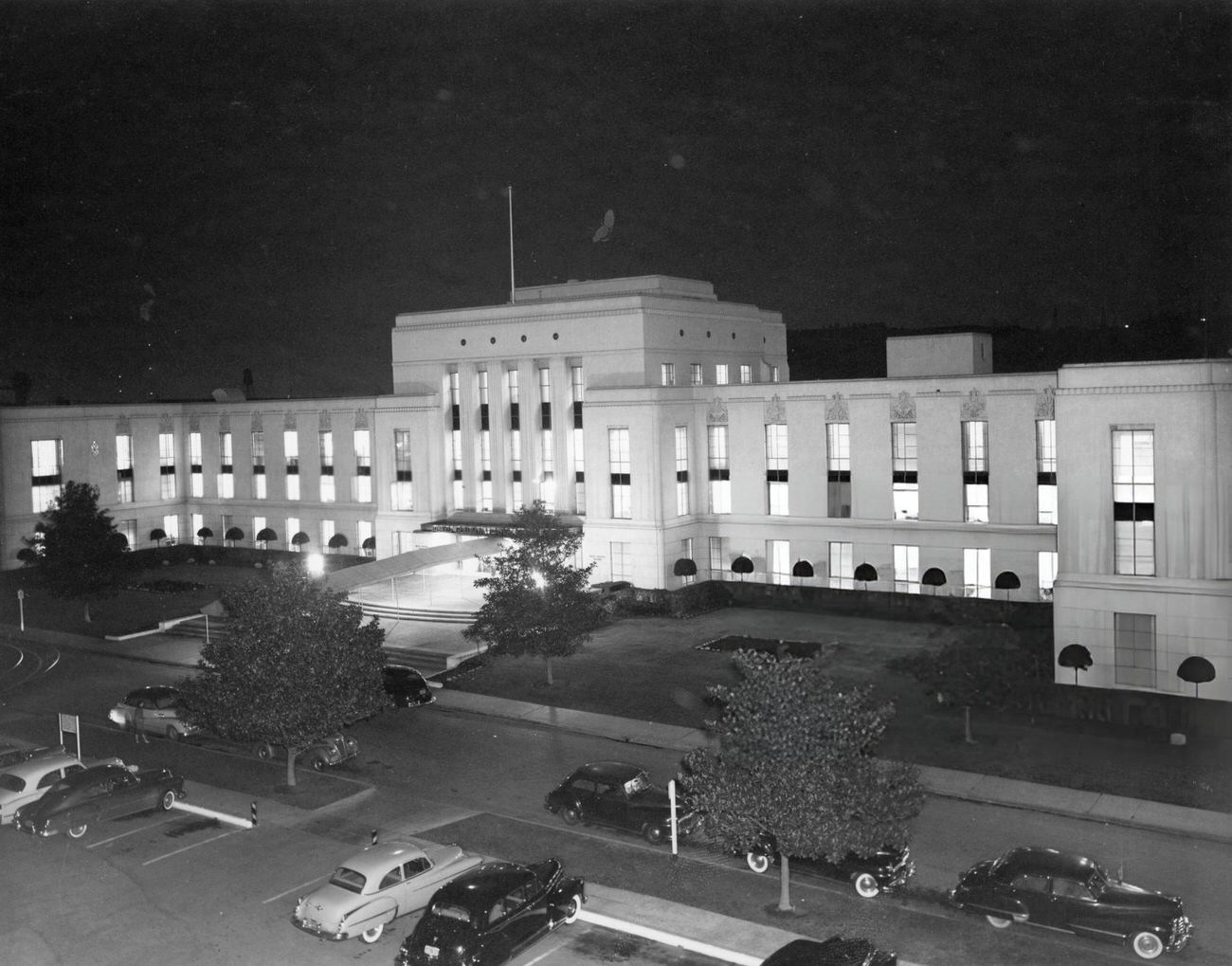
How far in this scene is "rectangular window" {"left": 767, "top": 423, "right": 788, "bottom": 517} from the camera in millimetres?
53094

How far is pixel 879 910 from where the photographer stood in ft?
72.6

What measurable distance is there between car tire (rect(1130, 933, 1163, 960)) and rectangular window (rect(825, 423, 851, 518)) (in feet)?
105

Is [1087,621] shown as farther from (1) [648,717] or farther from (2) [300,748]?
(2) [300,748]

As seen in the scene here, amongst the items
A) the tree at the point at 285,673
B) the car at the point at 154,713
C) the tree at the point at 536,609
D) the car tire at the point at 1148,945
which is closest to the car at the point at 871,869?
the car tire at the point at 1148,945

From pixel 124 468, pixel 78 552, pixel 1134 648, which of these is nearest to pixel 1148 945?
pixel 1134 648

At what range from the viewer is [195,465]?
Answer: 72000 mm

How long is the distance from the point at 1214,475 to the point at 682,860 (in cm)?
2149

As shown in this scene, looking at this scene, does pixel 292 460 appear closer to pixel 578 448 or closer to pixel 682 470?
pixel 578 448

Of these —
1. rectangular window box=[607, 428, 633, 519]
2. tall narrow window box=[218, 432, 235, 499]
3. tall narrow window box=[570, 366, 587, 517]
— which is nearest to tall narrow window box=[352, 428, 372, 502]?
tall narrow window box=[218, 432, 235, 499]

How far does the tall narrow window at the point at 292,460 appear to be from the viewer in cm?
6738

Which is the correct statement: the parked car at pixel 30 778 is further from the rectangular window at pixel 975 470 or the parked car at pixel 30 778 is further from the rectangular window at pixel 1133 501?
the rectangular window at pixel 975 470

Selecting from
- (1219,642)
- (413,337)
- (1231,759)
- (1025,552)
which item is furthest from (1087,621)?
(413,337)

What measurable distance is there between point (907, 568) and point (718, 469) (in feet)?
32.9

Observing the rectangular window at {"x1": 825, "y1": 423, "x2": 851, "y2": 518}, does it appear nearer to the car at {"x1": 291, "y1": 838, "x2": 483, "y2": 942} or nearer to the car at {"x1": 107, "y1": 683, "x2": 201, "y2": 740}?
the car at {"x1": 107, "y1": 683, "x2": 201, "y2": 740}
